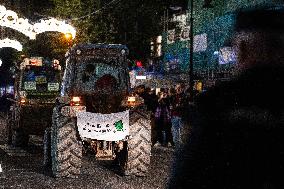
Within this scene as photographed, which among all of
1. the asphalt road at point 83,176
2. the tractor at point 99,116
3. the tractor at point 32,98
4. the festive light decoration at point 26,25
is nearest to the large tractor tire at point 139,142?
the tractor at point 99,116

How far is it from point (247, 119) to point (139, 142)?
27.3ft

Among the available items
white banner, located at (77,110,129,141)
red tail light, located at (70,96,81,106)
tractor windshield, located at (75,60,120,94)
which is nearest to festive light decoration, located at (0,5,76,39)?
tractor windshield, located at (75,60,120,94)

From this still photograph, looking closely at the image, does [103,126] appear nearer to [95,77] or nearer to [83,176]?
[83,176]

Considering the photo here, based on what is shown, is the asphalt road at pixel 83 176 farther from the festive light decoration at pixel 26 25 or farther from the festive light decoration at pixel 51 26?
the festive light decoration at pixel 51 26

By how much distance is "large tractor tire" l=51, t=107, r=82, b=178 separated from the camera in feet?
33.8

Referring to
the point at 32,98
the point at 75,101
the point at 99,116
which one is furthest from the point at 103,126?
the point at 32,98

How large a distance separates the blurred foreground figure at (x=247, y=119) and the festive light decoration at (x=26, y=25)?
20.5 m

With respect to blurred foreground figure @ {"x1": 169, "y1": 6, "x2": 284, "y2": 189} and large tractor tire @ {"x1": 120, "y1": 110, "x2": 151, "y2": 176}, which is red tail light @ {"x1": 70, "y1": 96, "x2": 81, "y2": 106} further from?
blurred foreground figure @ {"x1": 169, "y1": 6, "x2": 284, "y2": 189}

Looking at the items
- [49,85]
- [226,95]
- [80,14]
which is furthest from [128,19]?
[226,95]

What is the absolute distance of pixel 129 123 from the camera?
10578mm

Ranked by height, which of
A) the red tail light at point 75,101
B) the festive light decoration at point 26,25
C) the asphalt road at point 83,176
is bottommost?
the asphalt road at point 83,176

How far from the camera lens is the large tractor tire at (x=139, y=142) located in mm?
10523

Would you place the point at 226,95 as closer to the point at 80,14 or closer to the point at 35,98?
the point at 35,98

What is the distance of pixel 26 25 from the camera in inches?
984
